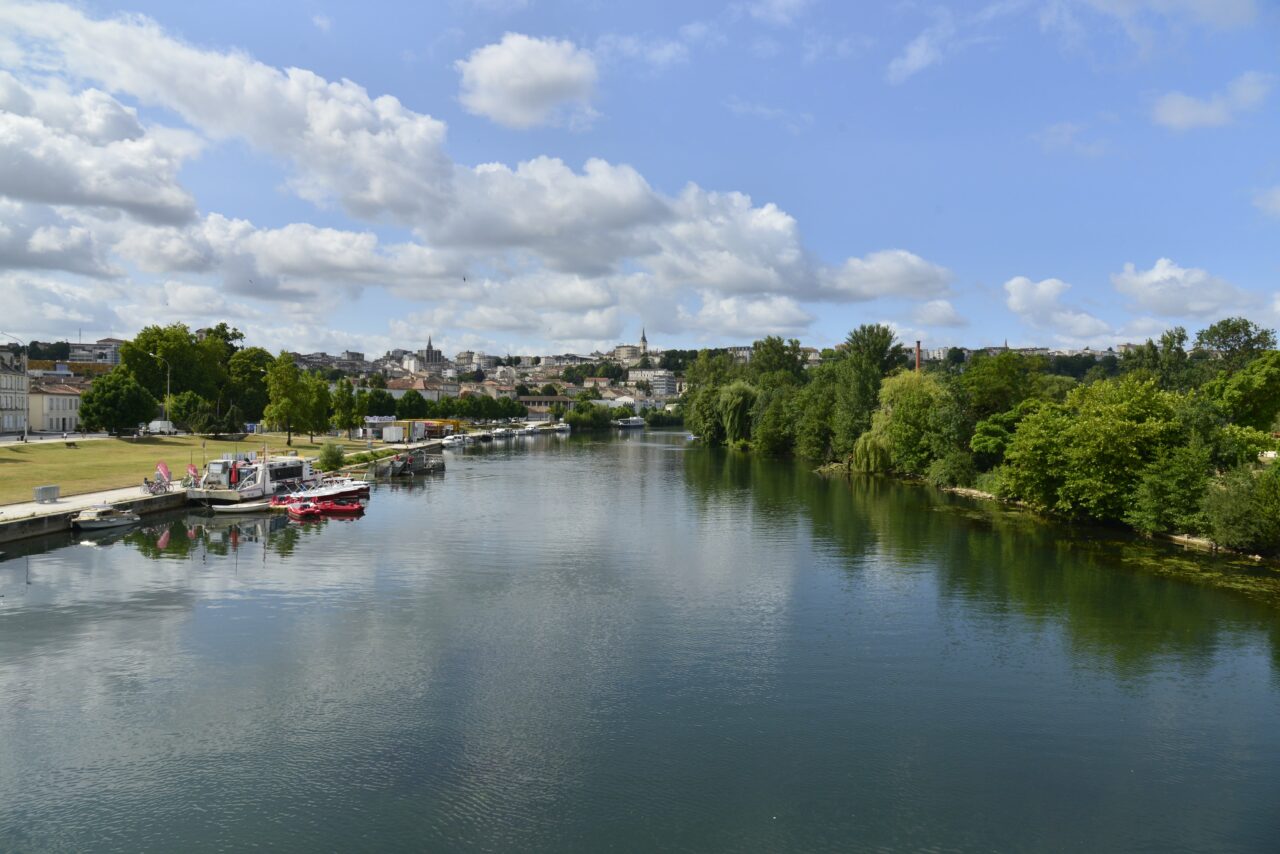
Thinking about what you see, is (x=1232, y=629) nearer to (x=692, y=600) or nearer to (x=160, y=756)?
(x=692, y=600)

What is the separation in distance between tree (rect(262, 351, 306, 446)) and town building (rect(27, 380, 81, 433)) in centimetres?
2450

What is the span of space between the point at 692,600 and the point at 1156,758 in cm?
1352

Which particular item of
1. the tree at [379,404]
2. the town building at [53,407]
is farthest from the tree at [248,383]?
the town building at [53,407]

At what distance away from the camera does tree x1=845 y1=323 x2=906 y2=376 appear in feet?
311

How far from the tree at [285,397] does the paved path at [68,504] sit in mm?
33228

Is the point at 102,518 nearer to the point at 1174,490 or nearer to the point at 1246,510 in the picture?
the point at 1174,490

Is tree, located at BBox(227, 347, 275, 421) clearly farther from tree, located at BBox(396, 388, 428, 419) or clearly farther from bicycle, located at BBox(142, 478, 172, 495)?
bicycle, located at BBox(142, 478, 172, 495)

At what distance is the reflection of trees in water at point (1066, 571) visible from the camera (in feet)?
77.4

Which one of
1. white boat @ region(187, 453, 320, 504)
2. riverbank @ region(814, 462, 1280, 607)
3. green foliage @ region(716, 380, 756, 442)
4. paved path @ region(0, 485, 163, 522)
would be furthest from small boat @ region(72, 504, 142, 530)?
green foliage @ region(716, 380, 756, 442)

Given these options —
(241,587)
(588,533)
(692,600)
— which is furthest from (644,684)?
(588,533)

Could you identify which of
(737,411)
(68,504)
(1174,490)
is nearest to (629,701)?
(1174,490)

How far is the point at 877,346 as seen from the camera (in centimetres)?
9488

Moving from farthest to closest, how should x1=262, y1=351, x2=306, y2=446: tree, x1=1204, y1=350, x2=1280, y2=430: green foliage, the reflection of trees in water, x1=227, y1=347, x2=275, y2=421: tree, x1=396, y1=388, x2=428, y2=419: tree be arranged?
1. x1=396, y1=388, x2=428, y2=419: tree
2. x1=227, y1=347, x2=275, y2=421: tree
3. x1=262, y1=351, x2=306, y2=446: tree
4. x1=1204, y1=350, x2=1280, y2=430: green foliage
5. the reflection of trees in water

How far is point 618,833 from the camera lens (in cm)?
1321
